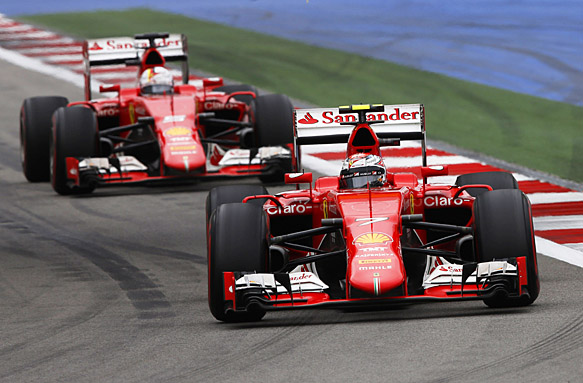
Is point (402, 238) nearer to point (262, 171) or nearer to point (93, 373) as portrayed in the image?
point (93, 373)

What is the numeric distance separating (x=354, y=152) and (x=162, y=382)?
3.81 m

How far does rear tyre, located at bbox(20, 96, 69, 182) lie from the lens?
776 inches

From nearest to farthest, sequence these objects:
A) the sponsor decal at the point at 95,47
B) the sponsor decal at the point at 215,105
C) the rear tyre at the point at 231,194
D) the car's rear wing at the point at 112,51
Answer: the rear tyre at the point at 231,194 → the sponsor decal at the point at 215,105 → the car's rear wing at the point at 112,51 → the sponsor decal at the point at 95,47

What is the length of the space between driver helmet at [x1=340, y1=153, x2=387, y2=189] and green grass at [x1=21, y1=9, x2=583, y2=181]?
734 centimetres

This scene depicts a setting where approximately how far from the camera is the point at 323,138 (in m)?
12.6

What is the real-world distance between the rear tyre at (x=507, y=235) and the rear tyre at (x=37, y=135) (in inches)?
408

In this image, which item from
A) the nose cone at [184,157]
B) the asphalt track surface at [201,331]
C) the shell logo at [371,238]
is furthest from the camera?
the nose cone at [184,157]

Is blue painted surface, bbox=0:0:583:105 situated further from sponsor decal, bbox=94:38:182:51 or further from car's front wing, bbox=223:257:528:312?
car's front wing, bbox=223:257:528:312

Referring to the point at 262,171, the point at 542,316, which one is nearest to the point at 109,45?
the point at 262,171

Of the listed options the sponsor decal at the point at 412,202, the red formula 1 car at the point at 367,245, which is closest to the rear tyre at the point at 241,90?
the red formula 1 car at the point at 367,245

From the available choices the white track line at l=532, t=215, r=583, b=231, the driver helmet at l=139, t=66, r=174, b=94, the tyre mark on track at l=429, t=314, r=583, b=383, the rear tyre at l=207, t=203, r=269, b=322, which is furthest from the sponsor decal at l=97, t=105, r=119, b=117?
the tyre mark on track at l=429, t=314, r=583, b=383

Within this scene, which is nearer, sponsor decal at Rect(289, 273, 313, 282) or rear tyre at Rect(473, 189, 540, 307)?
rear tyre at Rect(473, 189, 540, 307)

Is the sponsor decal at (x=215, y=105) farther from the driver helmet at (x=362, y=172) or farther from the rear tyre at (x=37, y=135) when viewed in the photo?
the driver helmet at (x=362, y=172)

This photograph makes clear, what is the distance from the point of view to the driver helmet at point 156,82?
1941 cm
